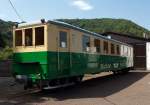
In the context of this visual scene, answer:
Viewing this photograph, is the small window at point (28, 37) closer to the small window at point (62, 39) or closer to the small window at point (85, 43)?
the small window at point (62, 39)

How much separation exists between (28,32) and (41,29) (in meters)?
0.90

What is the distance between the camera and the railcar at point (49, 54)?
44.1 ft

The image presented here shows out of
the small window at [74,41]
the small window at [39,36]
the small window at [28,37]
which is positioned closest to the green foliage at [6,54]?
the small window at [74,41]

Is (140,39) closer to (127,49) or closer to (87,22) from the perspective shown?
(127,49)

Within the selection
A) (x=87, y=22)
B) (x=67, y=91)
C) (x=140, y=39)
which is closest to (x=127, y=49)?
(x=140, y=39)

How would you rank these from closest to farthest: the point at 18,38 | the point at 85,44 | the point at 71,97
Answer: the point at 71,97, the point at 18,38, the point at 85,44

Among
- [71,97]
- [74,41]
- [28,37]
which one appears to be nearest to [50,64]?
[71,97]

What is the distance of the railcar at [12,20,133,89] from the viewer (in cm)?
1345

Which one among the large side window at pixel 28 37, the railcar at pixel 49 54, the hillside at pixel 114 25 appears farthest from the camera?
the hillside at pixel 114 25

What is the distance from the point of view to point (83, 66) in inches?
640

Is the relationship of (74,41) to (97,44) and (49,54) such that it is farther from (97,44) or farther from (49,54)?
(97,44)

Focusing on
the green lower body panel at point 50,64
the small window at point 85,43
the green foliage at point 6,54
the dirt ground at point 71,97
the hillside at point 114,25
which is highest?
Answer: the hillside at point 114,25

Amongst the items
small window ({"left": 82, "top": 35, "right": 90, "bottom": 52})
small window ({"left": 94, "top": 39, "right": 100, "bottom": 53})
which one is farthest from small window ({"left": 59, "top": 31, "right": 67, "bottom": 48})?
small window ({"left": 94, "top": 39, "right": 100, "bottom": 53})

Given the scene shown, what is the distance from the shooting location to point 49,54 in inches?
527
